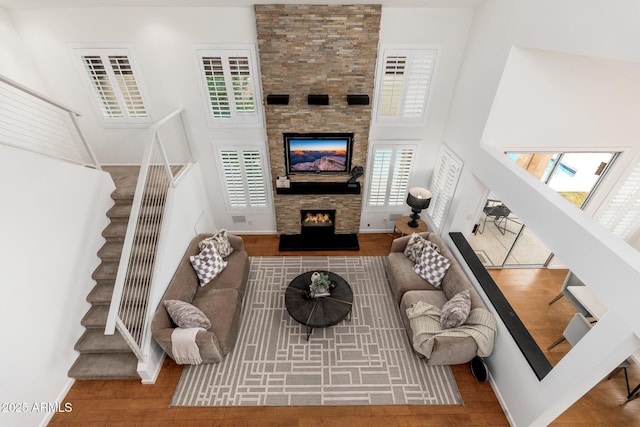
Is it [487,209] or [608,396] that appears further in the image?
[487,209]

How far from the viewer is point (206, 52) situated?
4.37 m

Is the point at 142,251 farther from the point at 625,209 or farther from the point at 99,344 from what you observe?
the point at 625,209

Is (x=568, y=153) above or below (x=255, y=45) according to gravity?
below

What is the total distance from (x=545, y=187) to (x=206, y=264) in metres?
4.63

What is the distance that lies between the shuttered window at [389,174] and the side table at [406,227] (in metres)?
0.37

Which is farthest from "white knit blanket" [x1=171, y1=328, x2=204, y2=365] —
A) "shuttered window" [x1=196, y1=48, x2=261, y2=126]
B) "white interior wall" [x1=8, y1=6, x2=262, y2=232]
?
"shuttered window" [x1=196, y1=48, x2=261, y2=126]

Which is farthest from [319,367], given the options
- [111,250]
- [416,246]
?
[111,250]

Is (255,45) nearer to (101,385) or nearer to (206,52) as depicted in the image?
(206,52)

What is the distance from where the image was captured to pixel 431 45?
4.44 metres

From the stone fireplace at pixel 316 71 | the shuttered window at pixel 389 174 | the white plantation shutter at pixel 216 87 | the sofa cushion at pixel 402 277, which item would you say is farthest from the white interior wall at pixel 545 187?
the white plantation shutter at pixel 216 87

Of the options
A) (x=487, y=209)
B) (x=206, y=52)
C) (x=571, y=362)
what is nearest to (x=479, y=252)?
(x=487, y=209)

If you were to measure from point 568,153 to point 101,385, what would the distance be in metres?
7.22

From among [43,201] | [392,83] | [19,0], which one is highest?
[19,0]

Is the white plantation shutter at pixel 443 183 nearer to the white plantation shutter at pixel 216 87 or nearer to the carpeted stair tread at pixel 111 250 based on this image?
the white plantation shutter at pixel 216 87
